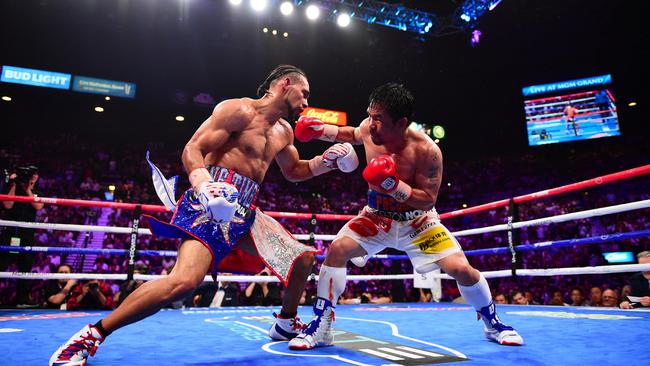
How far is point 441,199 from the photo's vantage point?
668 inches

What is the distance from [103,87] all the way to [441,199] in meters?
13.4

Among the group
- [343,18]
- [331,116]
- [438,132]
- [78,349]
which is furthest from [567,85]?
[78,349]

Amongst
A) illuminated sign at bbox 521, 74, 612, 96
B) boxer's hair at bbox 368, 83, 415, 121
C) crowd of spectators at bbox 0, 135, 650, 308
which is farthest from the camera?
illuminated sign at bbox 521, 74, 612, 96

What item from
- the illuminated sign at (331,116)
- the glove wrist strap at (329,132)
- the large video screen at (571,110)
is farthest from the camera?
the illuminated sign at (331,116)

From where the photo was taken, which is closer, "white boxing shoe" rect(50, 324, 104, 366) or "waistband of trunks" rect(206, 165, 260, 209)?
"white boxing shoe" rect(50, 324, 104, 366)

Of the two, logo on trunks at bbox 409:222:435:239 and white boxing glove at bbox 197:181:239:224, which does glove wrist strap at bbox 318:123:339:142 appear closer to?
logo on trunks at bbox 409:222:435:239

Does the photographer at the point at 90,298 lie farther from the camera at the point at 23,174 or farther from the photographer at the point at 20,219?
the camera at the point at 23,174

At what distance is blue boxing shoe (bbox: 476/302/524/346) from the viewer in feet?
6.31

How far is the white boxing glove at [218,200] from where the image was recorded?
5.01ft

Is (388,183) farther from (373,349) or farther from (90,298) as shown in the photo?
(90,298)

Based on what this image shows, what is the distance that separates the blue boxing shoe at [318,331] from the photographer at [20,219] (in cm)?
322

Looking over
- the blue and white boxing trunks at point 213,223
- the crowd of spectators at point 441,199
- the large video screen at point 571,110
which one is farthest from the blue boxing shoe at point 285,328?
the large video screen at point 571,110

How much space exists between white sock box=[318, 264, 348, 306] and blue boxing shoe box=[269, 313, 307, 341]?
8.6 inches

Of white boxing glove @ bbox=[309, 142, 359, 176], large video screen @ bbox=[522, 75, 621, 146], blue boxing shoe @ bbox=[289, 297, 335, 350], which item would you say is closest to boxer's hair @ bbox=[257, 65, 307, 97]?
white boxing glove @ bbox=[309, 142, 359, 176]
